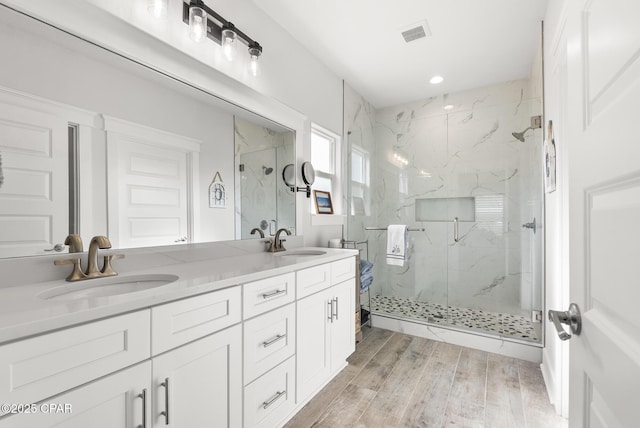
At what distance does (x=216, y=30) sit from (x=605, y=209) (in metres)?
1.93

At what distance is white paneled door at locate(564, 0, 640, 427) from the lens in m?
0.45

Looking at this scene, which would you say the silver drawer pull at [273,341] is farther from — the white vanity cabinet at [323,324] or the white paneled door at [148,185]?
the white paneled door at [148,185]

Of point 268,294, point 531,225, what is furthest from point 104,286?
point 531,225

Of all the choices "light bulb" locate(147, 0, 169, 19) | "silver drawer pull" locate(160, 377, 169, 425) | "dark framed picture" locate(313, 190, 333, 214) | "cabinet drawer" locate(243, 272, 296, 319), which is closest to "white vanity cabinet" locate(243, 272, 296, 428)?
"cabinet drawer" locate(243, 272, 296, 319)

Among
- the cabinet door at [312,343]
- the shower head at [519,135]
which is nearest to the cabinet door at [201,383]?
the cabinet door at [312,343]

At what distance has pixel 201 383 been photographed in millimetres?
1114

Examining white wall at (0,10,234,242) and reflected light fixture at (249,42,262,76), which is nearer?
white wall at (0,10,234,242)

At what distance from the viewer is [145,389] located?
93 centimetres

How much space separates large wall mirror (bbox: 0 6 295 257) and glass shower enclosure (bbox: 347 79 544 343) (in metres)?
1.74

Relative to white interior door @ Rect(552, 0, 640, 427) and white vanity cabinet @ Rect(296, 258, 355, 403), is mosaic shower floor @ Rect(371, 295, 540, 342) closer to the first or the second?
white vanity cabinet @ Rect(296, 258, 355, 403)

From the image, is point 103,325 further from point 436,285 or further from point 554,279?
point 436,285

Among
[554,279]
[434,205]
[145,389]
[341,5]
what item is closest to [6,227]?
[145,389]

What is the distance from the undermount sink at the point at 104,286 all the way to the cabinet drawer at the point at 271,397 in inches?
25.0

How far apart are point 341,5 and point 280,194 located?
55.3 inches
